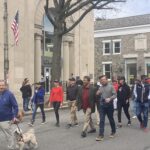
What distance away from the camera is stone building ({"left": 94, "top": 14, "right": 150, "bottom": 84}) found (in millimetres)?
55156

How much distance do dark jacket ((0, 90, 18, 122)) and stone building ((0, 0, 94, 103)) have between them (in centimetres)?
1774

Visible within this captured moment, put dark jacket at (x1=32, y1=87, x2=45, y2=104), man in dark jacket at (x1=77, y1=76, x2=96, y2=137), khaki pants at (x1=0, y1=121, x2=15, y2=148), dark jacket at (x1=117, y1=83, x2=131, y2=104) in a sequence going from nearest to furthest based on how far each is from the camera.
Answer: khaki pants at (x1=0, y1=121, x2=15, y2=148) → man in dark jacket at (x1=77, y1=76, x2=96, y2=137) → dark jacket at (x1=117, y1=83, x2=131, y2=104) → dark jacket at (x1=32, y1=87, x2=45, y2=104)

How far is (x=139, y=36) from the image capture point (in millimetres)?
55656

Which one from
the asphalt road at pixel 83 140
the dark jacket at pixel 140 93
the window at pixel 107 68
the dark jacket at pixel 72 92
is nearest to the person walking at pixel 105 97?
the asphalt road at pixel 83 140

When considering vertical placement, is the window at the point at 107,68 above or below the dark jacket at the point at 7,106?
above

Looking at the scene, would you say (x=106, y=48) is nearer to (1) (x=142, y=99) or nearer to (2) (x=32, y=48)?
(2) (x=32, y=48)

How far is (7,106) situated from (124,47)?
151 feet

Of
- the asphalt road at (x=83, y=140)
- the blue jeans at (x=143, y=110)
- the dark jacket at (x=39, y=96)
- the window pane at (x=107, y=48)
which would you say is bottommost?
the asphalt road at (x=83, y=140)

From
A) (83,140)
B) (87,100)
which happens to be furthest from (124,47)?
(83,140)

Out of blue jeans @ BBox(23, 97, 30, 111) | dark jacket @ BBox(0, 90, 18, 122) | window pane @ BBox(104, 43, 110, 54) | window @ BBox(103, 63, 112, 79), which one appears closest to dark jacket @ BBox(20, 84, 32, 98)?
blue jeans @ BBox(23, 97, 30, 111)

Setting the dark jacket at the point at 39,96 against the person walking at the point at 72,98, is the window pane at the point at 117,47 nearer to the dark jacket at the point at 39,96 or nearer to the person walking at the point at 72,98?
Result: the dark jacket at the point at 39,96

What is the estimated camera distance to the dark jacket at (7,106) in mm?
11375

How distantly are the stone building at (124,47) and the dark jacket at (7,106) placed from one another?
1716 inches

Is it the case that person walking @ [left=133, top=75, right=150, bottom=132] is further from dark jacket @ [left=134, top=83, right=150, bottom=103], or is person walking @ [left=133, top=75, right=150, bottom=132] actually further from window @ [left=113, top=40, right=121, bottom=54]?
window @ [left=113, top=40, right=121, bottom=54]
